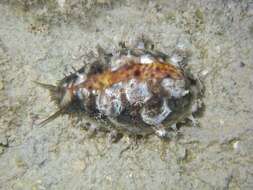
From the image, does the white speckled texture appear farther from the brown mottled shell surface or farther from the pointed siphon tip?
the brown mottled shell surface

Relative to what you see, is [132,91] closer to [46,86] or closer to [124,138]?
[124,138]

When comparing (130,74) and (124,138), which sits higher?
(130,74)

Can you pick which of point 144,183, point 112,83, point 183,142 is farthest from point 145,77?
point 144,183

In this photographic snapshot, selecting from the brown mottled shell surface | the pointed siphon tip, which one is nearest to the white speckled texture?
the pointed siphon tip

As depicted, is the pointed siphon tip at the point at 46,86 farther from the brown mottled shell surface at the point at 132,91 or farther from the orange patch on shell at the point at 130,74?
the orange patch on shell at the point at 130,74

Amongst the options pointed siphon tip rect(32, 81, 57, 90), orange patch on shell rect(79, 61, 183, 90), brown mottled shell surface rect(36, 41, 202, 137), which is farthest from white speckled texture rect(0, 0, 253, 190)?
orange patch on shell rect(79, 61, 183, 90)

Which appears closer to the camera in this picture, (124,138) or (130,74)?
(130,74)

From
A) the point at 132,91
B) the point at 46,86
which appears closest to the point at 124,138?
the point at 132,91

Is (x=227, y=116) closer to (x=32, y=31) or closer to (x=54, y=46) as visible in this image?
(x=54, y=46)

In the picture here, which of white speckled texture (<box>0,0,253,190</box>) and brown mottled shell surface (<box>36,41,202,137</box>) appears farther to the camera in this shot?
white speckled texture (<box>0,0,253,190</box>)

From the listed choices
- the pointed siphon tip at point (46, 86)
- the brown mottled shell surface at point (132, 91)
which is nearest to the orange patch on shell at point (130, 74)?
the brown mottled shell surface at point (132, 91)

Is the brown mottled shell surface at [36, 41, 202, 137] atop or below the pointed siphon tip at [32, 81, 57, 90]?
atop

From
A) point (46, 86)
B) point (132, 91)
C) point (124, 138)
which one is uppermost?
point (132, 91)
